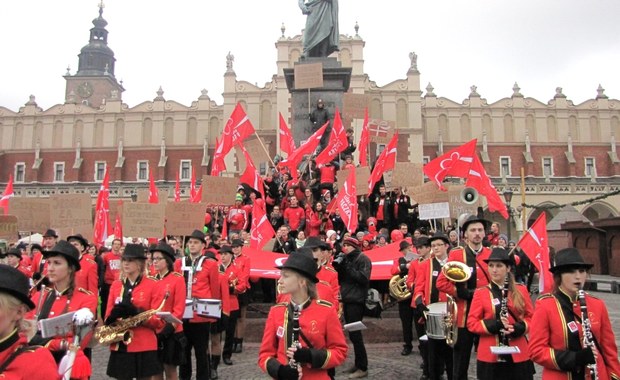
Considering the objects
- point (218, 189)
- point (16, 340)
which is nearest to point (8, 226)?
point (218, 189)

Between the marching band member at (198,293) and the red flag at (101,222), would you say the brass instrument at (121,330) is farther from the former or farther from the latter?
the red flag at (101,222)

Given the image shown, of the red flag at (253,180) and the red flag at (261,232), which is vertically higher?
the red flag at (253,180)

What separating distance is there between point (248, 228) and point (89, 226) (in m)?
3.81

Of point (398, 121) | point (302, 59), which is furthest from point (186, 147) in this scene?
point (302, 59)

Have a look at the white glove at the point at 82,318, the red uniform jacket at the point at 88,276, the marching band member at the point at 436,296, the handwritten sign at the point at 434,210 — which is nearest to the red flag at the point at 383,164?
the handwritten sign at the point at 434,210

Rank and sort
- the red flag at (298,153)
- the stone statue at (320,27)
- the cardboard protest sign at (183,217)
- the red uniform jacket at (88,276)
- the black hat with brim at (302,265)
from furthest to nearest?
the stone statue at (320,27), the red flag at (298,153), the cardboard protest sign at (183,217), the red uniform jacket at (88,276), the black hat with brim at (302,265)

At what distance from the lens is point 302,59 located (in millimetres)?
17625

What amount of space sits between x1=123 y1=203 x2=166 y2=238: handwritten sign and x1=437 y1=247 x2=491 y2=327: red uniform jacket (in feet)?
18.9

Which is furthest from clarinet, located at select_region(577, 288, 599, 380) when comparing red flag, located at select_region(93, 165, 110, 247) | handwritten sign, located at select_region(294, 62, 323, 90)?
handwritten sign, located at select_region(294, 62, 323, 90)

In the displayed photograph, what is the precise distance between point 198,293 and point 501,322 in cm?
360

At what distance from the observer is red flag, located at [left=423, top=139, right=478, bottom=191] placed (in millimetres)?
9773

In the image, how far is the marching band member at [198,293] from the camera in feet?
20.4

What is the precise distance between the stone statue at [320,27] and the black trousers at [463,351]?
1403 centimetres

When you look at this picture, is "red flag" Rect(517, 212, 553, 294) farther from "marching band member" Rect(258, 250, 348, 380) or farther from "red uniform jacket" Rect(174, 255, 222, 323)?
"red uniform jacket" Rect(174, 255, 222, 323)
